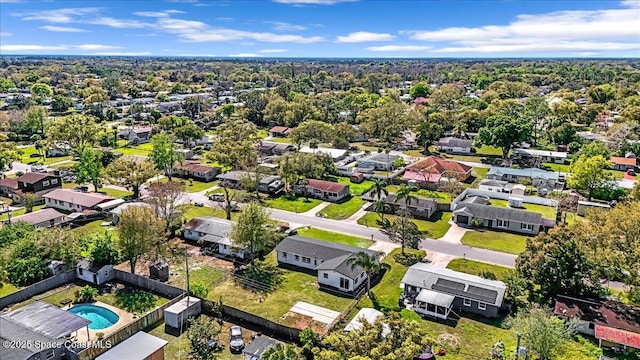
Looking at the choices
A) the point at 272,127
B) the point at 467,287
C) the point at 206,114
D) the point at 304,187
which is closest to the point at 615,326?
the point at 467,287

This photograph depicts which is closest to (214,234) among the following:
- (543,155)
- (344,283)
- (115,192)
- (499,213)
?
(344,283)

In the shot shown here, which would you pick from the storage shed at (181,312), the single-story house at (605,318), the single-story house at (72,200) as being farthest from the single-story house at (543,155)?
the single-story house at (72,200)

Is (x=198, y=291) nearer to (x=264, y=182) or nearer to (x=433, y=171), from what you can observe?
(x=264, y=182)

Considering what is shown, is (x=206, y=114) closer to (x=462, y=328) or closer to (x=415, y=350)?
(x=462, y=328)

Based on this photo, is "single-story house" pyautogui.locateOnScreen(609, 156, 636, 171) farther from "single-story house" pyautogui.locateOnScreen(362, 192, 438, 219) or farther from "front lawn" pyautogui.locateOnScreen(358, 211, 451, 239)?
"single-story house" pyautogui.locateOnScreen(362, 192, 438, 219)

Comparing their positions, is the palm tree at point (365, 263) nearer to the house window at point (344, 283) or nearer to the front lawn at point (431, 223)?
the house window at point (344, 283)

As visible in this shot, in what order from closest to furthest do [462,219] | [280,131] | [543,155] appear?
[462,219], [543,155], [280,131]
